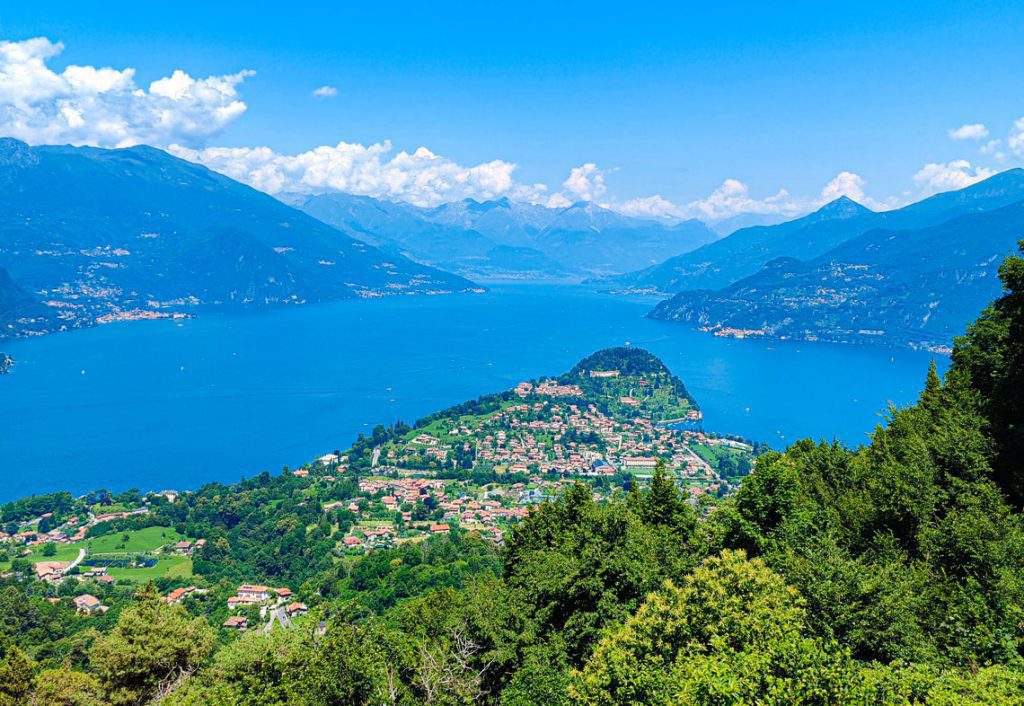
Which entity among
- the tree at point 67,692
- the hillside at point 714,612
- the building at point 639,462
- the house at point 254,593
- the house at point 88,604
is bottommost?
the building at point 639,462

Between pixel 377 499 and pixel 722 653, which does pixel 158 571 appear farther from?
pixel 722 653

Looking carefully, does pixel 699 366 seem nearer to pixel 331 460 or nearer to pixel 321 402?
pixel 321 402

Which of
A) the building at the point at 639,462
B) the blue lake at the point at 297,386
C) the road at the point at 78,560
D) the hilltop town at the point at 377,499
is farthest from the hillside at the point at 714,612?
the blue lake at the point at 297,386

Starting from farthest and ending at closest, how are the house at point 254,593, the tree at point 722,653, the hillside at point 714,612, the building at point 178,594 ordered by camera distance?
1. the building at point 178,594
2. the house at point 254,593
3. the hillside at point 714,612
4. the tree at point 722,653

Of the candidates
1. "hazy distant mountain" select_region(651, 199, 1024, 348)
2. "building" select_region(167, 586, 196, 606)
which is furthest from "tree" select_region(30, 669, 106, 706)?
"hazy distant mountain" select_region(651, 199, 1024, 348)

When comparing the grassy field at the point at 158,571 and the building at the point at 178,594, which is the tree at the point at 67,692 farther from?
the grassy field at the point at 158,571

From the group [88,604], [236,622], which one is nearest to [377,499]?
[88,604]

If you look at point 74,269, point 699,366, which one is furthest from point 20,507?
point 74,269
